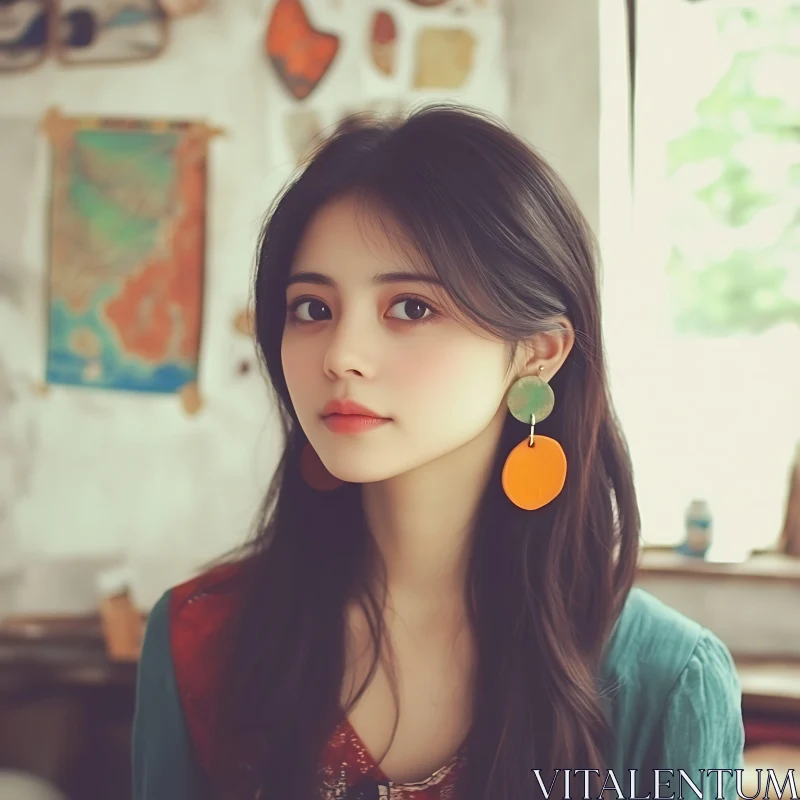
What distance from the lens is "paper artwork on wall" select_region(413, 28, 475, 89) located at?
1.29 metres

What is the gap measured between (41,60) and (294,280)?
1017 mm

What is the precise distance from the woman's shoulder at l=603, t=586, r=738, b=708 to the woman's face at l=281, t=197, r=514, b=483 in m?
0.33

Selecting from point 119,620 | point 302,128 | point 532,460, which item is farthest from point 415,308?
point 119,620

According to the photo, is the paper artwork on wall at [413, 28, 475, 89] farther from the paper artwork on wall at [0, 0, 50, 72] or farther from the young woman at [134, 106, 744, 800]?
the paper artwork on wall at [0, 0, 50, 72]

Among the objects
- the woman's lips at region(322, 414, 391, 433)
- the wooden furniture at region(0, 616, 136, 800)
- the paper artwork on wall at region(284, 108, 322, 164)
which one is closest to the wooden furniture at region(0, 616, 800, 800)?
the wooden furniture at region(0, 616, 136, 800)

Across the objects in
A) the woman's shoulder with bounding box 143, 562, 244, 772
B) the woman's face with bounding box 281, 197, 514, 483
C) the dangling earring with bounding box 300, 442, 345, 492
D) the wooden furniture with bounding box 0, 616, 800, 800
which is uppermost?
the woman's face with bounding box 281, 197, 514, 483

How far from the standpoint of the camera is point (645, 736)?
0.81 meters

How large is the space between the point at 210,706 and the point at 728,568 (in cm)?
89

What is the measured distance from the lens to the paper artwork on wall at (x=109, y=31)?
1373 mm

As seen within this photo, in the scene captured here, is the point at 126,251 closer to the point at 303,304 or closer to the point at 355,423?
the point at 303,304

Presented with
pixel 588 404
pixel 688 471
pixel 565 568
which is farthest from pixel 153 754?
pixel 688 471

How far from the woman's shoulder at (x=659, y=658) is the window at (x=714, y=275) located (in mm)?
550

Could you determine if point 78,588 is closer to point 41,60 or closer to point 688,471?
point 41,60

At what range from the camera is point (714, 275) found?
1.43 metres
